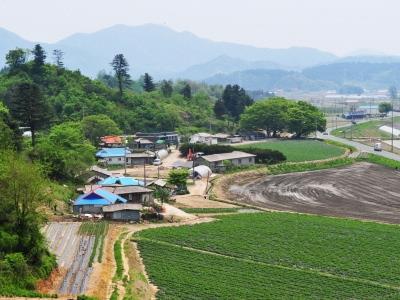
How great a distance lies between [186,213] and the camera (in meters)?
45.1

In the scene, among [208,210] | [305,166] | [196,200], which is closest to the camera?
[208,210]

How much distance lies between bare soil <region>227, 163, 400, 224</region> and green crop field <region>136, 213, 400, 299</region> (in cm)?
616

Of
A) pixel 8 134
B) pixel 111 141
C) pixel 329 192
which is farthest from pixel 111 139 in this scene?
pixel 8 134

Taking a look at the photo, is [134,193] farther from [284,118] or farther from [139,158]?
[284,118]

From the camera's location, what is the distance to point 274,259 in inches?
1246

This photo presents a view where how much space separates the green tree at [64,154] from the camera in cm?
5197

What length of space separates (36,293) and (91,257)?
22.7ft

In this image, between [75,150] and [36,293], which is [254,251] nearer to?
[36,293]

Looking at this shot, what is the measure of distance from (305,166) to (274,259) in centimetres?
3958

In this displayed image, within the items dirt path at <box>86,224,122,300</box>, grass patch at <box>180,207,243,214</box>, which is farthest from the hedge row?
dirt path at <box>86,224,122,300</box>

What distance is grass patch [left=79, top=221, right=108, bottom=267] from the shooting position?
32.0 metres

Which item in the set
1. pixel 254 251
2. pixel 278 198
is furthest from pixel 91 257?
pixel 278 198

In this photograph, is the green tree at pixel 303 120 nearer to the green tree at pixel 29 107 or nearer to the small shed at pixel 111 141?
the small shed at pixel 111 141

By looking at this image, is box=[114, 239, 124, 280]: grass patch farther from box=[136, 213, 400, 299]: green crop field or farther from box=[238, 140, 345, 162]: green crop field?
box=[238, 140, 345, 162]: green crop field
